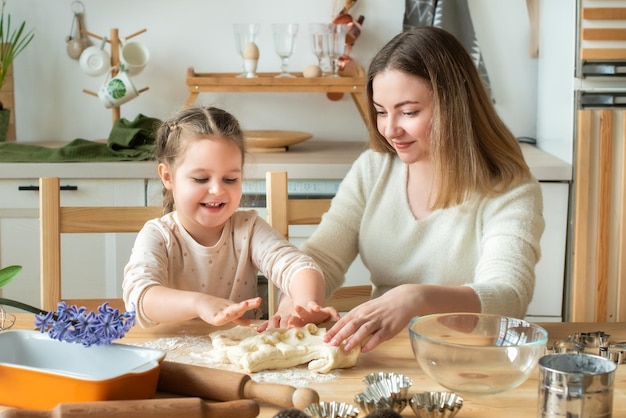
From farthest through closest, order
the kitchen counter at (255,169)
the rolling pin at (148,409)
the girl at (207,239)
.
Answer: the kitchen counter at (255,169) → the girl at (207,239) → the rolling pin at (148,409)

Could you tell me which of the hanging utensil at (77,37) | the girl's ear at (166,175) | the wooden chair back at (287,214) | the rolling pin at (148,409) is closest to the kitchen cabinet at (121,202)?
the hanging utensil at (77,37)

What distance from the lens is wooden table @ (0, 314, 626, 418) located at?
3.51 feet

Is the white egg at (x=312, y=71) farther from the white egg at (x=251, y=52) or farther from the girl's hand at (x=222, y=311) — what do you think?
the girl's hand at (x=222, y=311)

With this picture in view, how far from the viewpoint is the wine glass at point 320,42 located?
309 cm

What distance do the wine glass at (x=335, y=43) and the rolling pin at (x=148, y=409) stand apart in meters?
2.26

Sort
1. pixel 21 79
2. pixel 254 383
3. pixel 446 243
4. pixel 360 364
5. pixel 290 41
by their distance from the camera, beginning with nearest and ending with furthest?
1. pixel 254 383
2. pixel 360 364
3. pixel 446 243
4. pixel 290 41
5. pixel 21 79

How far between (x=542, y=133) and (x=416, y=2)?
644 millimetres

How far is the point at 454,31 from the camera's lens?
10.4ft

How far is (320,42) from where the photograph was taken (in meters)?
3.10

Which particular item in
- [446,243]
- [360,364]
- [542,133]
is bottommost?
[360,364]

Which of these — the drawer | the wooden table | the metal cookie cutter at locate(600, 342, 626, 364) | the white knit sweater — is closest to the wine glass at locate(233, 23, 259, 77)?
the drawer

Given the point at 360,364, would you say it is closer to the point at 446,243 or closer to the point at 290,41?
the point at 446,243

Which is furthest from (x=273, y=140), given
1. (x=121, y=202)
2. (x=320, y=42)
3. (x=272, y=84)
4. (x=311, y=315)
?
(x=311, y=315)

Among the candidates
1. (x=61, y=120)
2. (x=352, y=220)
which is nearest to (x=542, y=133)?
(x=352, y=220)
